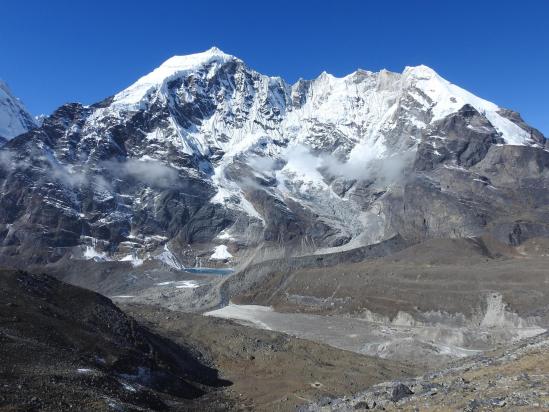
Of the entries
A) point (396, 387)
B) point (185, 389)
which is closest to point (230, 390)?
point (185, 389)

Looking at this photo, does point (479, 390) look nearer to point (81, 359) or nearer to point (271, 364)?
point (81, 359)

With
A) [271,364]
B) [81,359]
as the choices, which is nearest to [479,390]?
[81,359]

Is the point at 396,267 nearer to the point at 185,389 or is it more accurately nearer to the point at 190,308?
the point at 190,308

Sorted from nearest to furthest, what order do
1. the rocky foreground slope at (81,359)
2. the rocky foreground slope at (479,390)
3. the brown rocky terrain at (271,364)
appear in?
the rocky foreground slope at (479,390) → the rocky foreground slope at (81,359) → the brown rocky terrain at (271,364)

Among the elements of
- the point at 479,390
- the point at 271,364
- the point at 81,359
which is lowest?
the point at 271,364

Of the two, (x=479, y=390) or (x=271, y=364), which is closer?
(x=479, y=390)

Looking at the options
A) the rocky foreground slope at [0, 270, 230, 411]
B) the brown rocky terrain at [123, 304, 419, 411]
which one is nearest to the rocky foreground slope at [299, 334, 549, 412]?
the brown rocky terrain at [123, 304, 419, 411]

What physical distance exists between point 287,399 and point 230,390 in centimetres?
893

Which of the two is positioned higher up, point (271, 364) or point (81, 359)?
point (81, 359)

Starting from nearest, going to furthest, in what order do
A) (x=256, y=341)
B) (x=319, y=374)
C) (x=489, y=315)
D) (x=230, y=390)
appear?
(x=230, y=390)
(x=319, y=374)
(x=256, y=341)
(x=489, y=315)

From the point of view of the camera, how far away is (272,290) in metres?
188

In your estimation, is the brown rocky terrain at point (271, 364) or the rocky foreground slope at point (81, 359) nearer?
the rocky foreground slope at point (81, 359)

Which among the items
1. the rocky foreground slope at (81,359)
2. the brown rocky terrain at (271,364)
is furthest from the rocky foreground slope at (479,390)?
the rocky foreground slope at (81,359)

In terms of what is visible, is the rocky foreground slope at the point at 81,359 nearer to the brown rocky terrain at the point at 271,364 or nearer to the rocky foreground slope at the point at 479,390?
the brown rocky terrain at the point at 271,364
